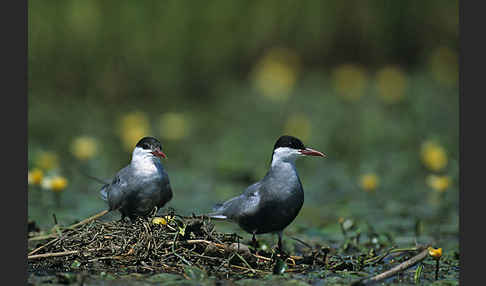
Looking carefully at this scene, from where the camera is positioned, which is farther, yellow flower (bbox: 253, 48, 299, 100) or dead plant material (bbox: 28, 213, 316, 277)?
yellow flower (bbox: 253, 48, 299, 100)

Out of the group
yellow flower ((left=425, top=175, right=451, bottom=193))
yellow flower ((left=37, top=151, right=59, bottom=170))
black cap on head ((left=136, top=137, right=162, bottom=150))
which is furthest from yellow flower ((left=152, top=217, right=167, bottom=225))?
yellow flower ((left=425, top=175, right=451, bottom=193))

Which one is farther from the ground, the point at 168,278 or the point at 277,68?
the point at 277,68

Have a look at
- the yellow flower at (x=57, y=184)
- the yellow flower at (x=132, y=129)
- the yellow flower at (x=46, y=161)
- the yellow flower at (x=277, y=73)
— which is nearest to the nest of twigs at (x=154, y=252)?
the yellow flower at (x=57, y=184)

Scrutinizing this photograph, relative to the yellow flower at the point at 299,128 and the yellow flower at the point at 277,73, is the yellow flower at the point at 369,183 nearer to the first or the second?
the yellow flower at the point at 299,128

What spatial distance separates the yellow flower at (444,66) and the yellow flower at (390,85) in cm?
73

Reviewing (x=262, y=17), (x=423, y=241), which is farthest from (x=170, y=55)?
(x=423, y=241)

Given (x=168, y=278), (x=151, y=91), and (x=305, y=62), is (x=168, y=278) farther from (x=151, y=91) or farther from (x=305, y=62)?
(x=305, y=62)

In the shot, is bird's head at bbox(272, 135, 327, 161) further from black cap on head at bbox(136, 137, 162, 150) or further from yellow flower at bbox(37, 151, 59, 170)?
yellow flower at bbox(37, 151, 59, 170)

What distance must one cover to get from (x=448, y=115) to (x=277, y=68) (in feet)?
9.40

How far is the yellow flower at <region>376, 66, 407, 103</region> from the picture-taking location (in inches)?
466

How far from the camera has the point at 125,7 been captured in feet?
39.4

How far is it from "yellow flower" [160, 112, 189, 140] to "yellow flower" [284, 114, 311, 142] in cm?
147

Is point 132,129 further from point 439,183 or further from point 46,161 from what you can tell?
point 439,183

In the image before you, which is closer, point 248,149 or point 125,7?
point 248,149
